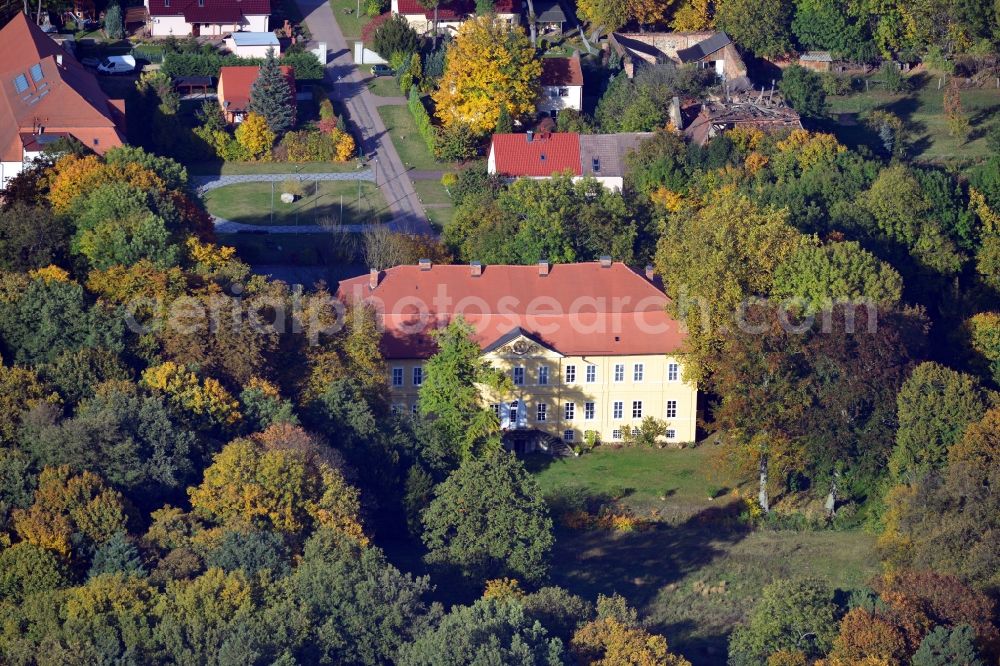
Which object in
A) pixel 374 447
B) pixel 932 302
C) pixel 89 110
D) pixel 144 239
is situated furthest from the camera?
pixel 89 110

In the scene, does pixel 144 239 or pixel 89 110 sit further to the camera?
pixel 89 110

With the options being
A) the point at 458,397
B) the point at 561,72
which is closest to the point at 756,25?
the point at 561,72

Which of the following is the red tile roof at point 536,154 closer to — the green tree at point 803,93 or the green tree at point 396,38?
the green tree at point 396,38

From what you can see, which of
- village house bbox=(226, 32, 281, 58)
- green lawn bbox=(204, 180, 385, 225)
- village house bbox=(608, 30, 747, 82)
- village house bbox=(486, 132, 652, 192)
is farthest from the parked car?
village house bbox=(608, 30, 747, 82)

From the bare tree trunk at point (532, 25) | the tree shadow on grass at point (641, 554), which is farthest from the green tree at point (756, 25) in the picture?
the tree shadow on grass at point (641, 554)

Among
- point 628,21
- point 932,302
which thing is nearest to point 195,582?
point 932,302

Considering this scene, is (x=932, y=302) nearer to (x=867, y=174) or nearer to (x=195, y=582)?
(x=867, y=174)

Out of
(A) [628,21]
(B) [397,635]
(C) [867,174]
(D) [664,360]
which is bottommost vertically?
(B) [397,635]
